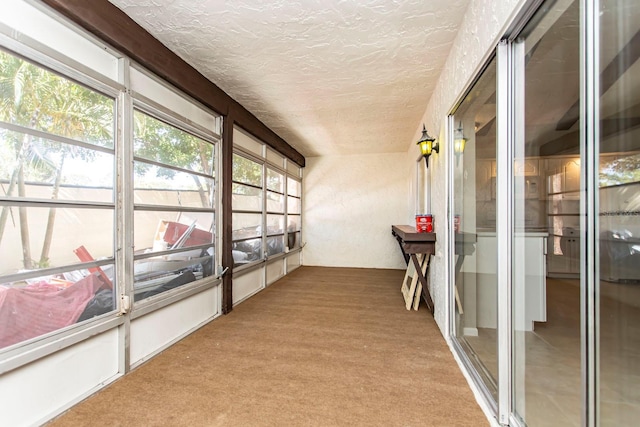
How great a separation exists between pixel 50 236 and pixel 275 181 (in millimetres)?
3669

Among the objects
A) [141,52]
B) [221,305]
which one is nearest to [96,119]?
[141,52]

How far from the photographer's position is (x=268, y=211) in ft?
15.5

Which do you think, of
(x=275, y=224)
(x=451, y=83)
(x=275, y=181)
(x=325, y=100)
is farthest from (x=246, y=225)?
(x=451, y=83)

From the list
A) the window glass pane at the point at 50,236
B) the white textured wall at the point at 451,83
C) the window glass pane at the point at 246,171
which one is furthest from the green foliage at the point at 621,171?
the window glass pane at the point at 246,171

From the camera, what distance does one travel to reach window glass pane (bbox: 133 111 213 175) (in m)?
2.22

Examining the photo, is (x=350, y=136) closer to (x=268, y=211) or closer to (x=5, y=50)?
(x=268, y=211)

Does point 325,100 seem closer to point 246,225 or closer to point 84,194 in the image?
point 246,225

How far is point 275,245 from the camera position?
5.04 metres

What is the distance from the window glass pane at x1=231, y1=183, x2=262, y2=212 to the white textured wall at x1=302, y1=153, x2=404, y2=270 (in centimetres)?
240

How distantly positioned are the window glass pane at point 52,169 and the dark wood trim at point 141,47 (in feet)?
2.66

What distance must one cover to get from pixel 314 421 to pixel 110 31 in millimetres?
2908

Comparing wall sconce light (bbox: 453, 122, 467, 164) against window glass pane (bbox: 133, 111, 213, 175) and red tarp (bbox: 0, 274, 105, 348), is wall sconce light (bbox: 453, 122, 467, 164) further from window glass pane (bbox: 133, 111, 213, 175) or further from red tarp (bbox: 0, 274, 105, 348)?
red tarp (bbox: 0, 274, 105, 348)

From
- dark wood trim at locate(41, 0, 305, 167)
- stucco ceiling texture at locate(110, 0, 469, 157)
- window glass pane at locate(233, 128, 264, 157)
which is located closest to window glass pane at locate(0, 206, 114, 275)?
dark wood trim at locate(41, 0, 305, 167)

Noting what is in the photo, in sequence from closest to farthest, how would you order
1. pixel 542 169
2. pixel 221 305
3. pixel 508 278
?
pixel 542 169, pixel 508 278, pixel 221 305
